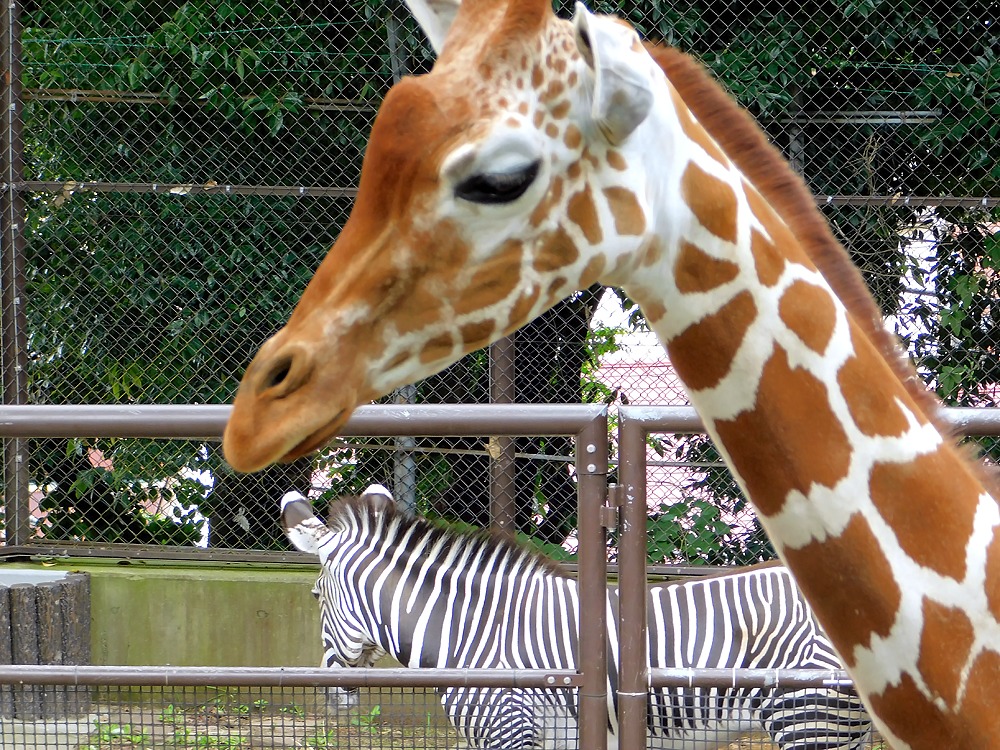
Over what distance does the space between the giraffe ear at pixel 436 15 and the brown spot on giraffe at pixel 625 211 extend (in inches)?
16.4

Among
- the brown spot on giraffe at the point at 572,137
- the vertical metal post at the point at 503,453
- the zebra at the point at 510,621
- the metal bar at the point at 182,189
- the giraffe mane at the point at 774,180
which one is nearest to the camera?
the brown spot on giraffe at the point at 572,137

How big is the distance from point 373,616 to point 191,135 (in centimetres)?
325

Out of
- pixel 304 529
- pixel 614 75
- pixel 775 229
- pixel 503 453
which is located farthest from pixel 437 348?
pixel 503 453

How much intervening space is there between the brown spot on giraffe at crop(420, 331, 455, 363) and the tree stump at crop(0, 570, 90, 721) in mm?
4275

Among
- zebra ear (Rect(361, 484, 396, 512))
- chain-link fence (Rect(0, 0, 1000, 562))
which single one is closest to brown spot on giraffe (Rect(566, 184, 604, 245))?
zebra ear (Rect(361, 484, 396, 512))

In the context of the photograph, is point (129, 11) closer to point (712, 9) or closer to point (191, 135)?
point (191, 135)

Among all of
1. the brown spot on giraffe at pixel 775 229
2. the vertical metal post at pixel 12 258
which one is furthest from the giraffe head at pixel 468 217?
the vertical metal post at pixel 12 258

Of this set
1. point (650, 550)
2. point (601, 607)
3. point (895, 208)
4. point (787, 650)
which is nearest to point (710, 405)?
point (601, 607)

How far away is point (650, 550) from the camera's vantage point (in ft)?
18.0

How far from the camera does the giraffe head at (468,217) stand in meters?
1.43

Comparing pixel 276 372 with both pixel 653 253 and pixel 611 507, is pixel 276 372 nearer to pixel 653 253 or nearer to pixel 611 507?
pixel 653 253

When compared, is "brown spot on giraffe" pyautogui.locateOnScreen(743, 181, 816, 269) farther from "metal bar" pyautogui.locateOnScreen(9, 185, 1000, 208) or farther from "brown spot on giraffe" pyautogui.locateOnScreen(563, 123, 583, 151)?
"metal bar" pyautogui.locateOnScreen(9, 185, 1000, 208)

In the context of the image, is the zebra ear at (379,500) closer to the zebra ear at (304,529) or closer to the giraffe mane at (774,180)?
the zebra ear at (304,529)

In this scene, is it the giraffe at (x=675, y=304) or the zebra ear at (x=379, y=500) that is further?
the zebra ear at (x=379, y=500)
